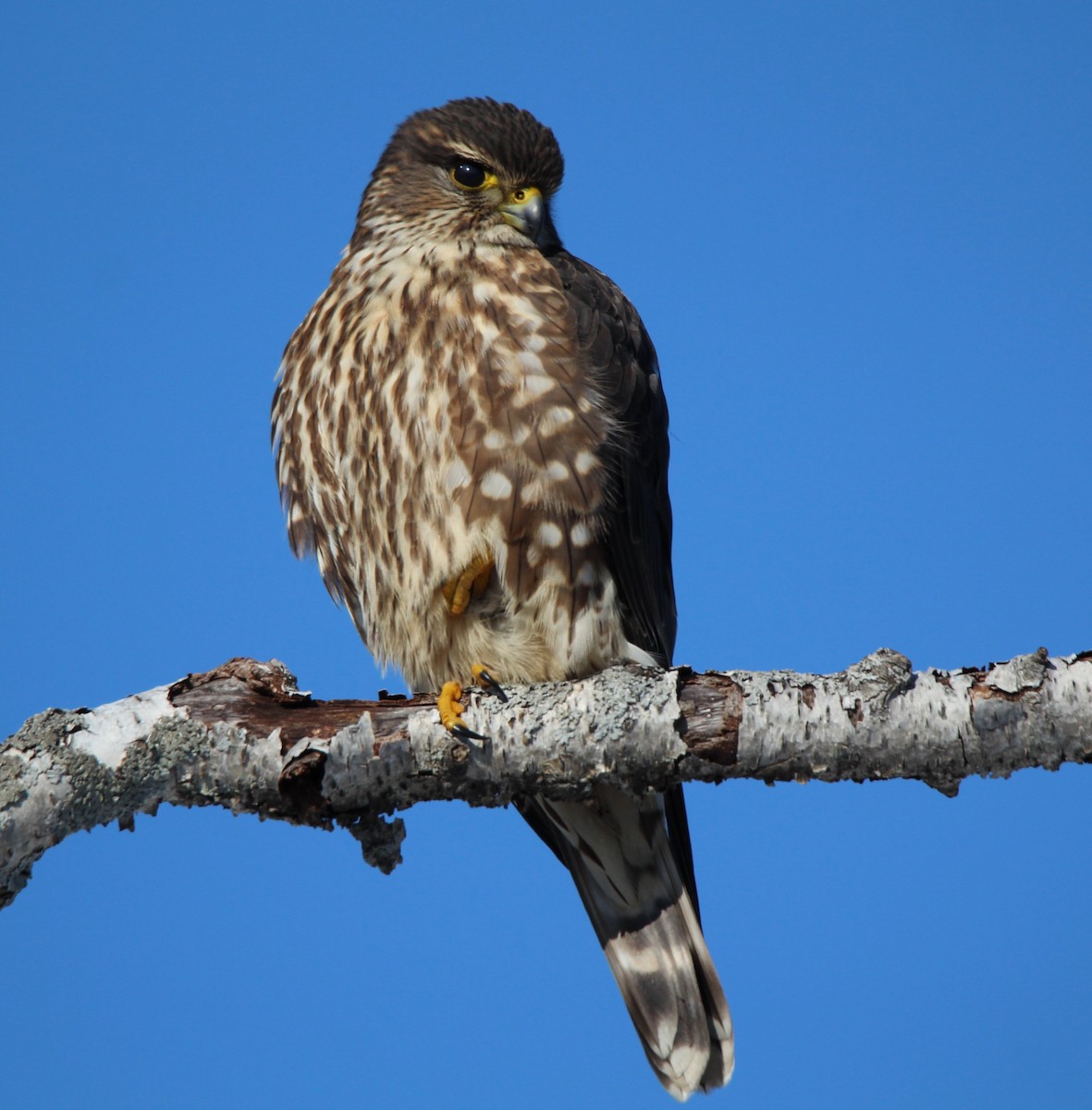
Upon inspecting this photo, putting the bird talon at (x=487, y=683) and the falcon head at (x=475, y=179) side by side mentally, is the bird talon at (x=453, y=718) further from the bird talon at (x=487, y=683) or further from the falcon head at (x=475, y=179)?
the falcon head at (x=475, y=179)

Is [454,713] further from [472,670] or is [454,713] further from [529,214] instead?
[529,214]

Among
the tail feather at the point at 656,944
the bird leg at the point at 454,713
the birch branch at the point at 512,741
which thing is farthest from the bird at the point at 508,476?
the birch branch at the point at 512,741

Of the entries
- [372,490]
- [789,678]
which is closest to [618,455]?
[372,490]

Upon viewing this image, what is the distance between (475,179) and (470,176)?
0.07 feet

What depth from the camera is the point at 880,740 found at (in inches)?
108

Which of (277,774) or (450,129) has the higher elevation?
(450,129)

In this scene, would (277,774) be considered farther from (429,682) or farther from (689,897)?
(689,897)

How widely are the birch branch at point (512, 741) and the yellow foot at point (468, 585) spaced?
49cm

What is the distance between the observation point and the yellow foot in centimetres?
340

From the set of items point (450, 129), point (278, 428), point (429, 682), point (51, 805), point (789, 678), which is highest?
point (450, 129)

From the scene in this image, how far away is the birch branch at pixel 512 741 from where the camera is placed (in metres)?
2.64

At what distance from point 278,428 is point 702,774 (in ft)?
5.94

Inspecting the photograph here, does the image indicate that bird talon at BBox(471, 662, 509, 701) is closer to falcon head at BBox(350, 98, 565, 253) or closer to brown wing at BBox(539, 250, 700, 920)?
brown wing at BBox(539, 250, 700, 920)

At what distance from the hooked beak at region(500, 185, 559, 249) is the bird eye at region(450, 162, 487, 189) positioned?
108 millimetres
